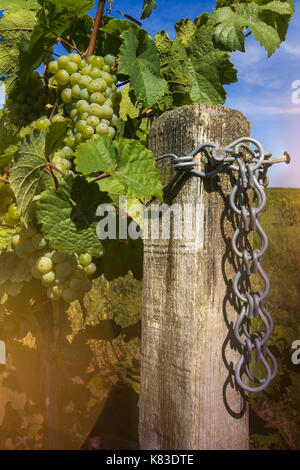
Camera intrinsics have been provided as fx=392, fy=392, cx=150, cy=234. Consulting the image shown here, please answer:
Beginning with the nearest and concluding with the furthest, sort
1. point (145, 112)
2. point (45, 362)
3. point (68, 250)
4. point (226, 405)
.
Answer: point (226, 405)
point (68, 250)
point (145, 112)
point (45, 362)

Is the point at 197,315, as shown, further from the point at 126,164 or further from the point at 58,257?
the point at 58,257

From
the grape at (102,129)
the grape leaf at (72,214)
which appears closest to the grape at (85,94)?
the grape at (102,129)

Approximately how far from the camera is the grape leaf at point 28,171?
102cm

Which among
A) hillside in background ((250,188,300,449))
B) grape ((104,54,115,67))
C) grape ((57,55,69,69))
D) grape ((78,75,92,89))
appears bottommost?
hillside in background ((250,188,300,449))

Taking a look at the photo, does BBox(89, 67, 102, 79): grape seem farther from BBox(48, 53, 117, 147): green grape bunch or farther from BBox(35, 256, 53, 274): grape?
BBox(35, 256, 53, 274): grape

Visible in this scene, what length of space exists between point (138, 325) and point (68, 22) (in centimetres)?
136

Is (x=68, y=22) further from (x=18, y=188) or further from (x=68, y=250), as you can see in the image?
(x=68, y=250)

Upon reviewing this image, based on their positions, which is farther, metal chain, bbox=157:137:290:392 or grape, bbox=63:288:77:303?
grape, bbox=63:288:77:303

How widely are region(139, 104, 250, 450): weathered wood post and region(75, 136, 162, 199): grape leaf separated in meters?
0.05

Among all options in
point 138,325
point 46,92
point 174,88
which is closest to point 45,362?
point 138,325

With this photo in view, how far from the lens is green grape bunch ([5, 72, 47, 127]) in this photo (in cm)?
140

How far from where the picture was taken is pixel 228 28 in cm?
132

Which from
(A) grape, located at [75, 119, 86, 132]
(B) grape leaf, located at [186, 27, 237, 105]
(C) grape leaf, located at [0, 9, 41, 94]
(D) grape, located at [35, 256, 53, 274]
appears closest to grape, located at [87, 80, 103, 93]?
(A) grape, located at [75, 119, 86, 132]

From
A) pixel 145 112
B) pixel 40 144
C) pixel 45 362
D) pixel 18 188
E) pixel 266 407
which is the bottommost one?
pixel 266 407
